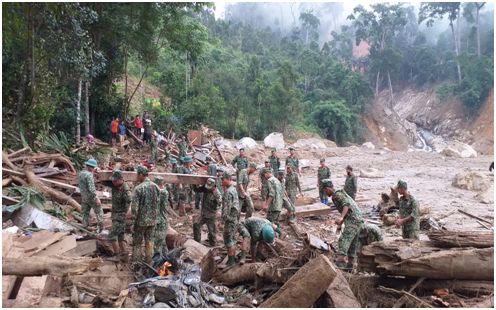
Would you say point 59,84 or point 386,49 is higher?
point 386,49

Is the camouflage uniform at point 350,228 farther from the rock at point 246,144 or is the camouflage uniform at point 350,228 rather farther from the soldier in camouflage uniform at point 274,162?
the rock at point 246,144

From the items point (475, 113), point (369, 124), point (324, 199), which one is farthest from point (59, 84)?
point (475, 113)

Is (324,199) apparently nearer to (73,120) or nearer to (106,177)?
(106,177)

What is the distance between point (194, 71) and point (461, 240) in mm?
27079

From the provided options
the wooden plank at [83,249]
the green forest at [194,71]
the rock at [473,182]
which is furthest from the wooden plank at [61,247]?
the rock at [473,182]

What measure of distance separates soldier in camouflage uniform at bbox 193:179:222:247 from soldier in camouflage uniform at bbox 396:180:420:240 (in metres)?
3.50

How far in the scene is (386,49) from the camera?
48.8m

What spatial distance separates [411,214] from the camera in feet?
19.6

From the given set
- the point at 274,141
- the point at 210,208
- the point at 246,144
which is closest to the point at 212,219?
the point at 210,208

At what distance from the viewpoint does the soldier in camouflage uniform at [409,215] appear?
5977 millimetres

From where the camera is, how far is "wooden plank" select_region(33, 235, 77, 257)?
4980 millimetres

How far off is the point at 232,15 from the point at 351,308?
95301 mm

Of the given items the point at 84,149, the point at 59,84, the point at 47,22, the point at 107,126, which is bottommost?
the point at 84,149

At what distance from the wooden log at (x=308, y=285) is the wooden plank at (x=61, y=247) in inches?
137
